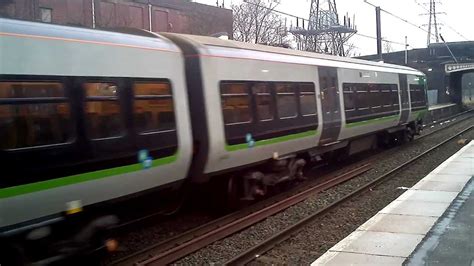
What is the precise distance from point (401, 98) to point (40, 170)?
16.4 m

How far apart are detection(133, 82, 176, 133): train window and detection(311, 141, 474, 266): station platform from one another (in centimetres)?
271

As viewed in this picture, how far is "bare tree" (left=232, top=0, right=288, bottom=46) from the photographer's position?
1580 inches

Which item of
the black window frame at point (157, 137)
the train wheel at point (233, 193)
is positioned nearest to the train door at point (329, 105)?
the train wheel at point (233, 193)

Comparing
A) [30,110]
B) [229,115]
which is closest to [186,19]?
[229,115]

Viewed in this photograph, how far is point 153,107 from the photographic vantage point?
267 inches

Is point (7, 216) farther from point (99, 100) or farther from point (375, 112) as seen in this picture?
point (375, 112)

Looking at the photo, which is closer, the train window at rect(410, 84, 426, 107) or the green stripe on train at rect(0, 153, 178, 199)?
the green stripe on train at rect(0, 153, 178, 199)

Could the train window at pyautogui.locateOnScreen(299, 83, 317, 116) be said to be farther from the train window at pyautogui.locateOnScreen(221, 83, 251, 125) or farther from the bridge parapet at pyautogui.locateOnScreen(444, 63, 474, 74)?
the bridge parapet at pyautogui.locateOnScreen(444, 63, 474, 74)

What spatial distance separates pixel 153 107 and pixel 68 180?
183 cm

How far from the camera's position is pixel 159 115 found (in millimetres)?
6848

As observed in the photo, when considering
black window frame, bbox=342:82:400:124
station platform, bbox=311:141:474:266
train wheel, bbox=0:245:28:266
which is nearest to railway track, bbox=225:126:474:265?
station platform, bbox=311:141:474:266

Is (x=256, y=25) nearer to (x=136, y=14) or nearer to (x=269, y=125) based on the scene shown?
(x=136, y=14)

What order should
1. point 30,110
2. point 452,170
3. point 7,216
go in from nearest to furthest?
1. point 7,216
2. point 30,110
3. point 452,170

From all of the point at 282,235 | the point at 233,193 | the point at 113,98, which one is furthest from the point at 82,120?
the point at 233,193
